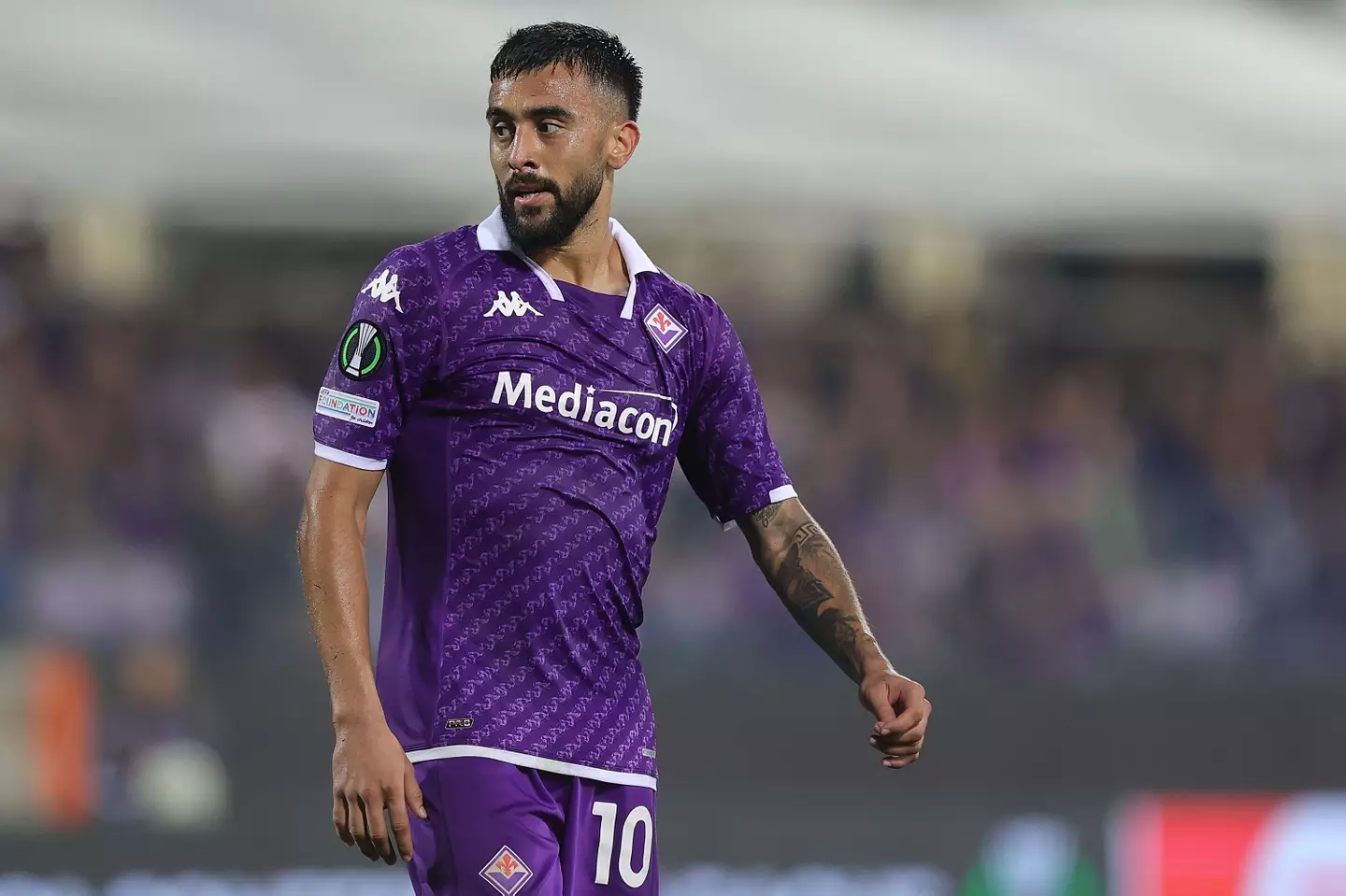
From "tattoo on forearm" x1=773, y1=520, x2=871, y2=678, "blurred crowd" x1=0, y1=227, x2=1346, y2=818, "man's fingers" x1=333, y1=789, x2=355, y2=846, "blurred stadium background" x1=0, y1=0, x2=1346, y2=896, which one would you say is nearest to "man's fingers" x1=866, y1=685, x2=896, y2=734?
"tattoo on forearm" x1=773, y1=520, x2=871, y2=678

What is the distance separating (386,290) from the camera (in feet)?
12.0

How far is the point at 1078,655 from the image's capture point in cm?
935

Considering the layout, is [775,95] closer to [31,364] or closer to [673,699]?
[673,699]

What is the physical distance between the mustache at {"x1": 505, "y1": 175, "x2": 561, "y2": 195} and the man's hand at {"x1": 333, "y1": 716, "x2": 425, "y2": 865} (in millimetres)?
1028

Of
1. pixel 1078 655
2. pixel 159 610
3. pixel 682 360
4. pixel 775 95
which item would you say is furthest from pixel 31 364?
pixel 682 360

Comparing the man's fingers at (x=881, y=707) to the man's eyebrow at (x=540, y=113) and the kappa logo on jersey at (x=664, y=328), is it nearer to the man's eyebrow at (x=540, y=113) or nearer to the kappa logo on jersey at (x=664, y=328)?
the kappa logo on jersey at (x=664, y=328)

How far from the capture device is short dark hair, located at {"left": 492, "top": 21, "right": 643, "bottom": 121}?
3.73 meters

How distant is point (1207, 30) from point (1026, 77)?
3.39 ft

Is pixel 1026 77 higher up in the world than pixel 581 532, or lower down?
higher up

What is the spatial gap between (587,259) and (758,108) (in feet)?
21.3

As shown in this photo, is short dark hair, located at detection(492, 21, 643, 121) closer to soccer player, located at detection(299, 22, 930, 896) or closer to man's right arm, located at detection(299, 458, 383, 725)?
soccer player, located at detection(299, 22, 930, 896)

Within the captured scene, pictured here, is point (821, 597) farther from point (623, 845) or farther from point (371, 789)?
point (371, 789)

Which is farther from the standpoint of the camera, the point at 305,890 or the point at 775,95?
the point at 775,95

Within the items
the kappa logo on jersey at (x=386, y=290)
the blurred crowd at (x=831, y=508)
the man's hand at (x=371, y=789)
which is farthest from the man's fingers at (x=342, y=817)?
the blurred crowd at (x=831, y=508)
